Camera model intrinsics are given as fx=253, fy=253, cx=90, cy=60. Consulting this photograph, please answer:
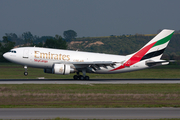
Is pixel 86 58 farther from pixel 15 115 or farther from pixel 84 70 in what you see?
pixel 15 115

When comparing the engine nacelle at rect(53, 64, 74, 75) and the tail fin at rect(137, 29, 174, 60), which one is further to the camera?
the tail fin at rect(137, 29, 174, 60)

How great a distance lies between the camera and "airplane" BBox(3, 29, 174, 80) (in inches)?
1566

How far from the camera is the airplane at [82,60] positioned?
131 ft

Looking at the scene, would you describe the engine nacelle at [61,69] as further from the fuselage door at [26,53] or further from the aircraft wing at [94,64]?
the fuselage door at [26,53]

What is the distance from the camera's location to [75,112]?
650 inches

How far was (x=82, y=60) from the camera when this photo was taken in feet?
136

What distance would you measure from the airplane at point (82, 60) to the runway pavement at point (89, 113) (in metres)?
21.5

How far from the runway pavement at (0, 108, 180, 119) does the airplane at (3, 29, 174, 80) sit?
70.7 feet

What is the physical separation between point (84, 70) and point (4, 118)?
27.2m

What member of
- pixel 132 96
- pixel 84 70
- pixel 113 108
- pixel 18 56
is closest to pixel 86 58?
pixel 84 70

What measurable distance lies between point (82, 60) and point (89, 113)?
1006 inches

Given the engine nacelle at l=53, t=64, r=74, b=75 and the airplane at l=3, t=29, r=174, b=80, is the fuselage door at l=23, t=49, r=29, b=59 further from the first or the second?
the engine nacelle at l=53, t=64, r=74, b=75

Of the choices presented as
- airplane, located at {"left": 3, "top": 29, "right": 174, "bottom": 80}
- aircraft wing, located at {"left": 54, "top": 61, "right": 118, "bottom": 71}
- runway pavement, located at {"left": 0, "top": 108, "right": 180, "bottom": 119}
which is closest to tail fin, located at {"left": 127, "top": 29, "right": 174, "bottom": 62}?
airplane, located at {"left": 3, "top": 29, "right": 174, "bottom": 80}

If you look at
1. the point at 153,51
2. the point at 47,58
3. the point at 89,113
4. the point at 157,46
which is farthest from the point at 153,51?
the point at 89,113
